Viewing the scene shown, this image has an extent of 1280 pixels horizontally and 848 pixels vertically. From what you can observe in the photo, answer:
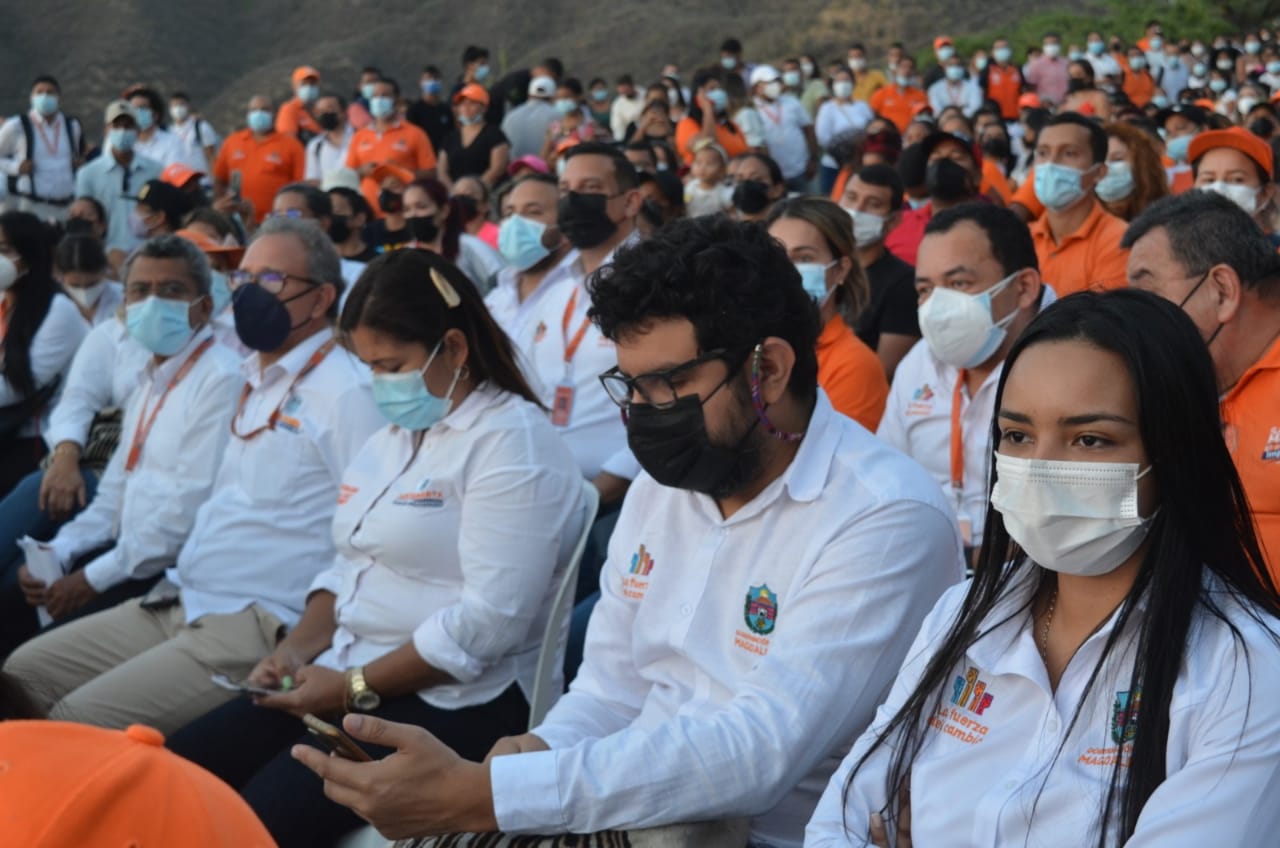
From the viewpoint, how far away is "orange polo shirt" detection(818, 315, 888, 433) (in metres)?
4.71

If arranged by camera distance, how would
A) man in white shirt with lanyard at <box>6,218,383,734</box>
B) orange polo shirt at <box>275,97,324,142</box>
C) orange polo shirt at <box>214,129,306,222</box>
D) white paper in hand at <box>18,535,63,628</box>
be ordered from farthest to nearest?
orange polo shirt at <box>275,97,324,142</box>
orange polo shirt at <box>214,129,306,222</box>
white paper in hand at <box>18,535,63,628</box>
man in white shirt with lanyard at <box>6,218,383,734</box>

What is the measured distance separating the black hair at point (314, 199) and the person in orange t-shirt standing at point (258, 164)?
5.47 m

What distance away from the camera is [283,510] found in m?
4.30

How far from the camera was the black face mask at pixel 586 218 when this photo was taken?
6.03m

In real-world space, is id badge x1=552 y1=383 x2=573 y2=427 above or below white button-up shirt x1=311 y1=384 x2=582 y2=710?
below

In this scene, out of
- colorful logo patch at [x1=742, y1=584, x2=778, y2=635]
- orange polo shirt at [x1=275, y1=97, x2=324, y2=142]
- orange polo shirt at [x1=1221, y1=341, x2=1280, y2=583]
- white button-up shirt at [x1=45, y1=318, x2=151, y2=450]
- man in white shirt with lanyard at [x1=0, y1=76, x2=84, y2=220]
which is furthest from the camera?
orange polo shirt at [x1=275, y1=97, x2=324, y2=142]

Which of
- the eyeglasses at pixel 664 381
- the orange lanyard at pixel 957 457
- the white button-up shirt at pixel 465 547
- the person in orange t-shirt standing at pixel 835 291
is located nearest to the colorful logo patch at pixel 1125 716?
the eyeglasses at pixel 664 381

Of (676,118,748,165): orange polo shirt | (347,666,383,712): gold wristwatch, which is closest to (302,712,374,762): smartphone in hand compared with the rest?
(347,666,383,712): gold wristwatch

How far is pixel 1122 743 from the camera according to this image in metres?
1.97

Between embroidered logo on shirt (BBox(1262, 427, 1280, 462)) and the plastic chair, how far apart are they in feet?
5.50

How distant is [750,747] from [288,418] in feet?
7.81

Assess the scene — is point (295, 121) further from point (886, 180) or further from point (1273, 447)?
point (1273, 447)

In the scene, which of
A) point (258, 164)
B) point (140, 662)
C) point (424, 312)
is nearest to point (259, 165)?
point (258, 164)

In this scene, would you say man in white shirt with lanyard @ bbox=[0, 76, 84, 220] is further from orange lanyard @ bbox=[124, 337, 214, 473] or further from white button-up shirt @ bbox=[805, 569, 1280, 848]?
white button-up shirt @ bbox=[805, 569, 1280, 848]
